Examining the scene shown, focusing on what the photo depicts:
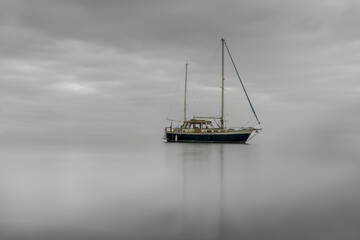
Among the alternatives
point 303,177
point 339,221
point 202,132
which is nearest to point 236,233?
point 339,221

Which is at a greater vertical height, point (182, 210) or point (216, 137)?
point (216, 137)

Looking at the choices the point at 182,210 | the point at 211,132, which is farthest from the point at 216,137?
the point at 182,210

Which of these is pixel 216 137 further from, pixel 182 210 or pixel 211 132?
pixel 182 210

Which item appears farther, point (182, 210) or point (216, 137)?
point (216, 137)

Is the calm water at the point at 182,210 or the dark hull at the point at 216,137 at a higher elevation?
the dark hull at the point at 216,137

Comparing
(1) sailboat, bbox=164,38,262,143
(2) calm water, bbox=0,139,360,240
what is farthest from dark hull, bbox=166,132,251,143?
(2) calm water, bbox=0,139,360,240

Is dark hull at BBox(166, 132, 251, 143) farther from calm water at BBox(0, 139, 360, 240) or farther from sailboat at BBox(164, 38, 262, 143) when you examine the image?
calm water at BBox(0, 139, 360, 240)

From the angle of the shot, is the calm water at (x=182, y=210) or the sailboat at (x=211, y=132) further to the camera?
the sailboat at (x=211, y=132)

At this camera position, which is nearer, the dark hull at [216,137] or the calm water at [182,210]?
the calm water at [182,210]

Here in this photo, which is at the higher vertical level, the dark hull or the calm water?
the dark hull

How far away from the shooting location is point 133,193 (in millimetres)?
19641

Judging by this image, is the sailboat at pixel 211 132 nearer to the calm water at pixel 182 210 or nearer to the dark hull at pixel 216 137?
the dark hull at pixel 216 137

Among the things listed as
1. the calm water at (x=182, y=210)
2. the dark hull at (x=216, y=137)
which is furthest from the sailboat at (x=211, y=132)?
the calm water at (x=182, y=210)

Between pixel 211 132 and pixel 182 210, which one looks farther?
pixel 211 132
